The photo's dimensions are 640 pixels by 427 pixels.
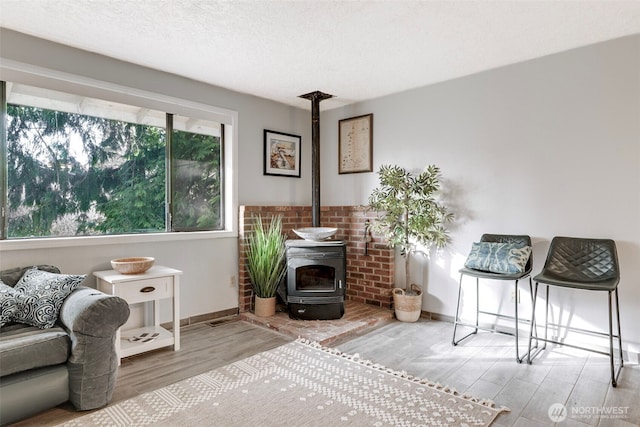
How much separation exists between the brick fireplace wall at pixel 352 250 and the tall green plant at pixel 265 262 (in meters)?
0.14

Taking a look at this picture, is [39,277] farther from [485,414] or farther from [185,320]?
[485,414]

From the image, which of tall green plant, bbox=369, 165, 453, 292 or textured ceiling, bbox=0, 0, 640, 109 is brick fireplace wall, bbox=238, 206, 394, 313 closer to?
tall green plant, bbox=369, 165, 453, 292

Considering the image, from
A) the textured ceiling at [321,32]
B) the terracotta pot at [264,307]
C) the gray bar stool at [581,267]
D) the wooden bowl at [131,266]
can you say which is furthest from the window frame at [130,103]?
the gray bar stool at [581,267]

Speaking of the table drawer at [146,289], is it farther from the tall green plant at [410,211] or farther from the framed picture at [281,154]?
the tall green plant at [410,211]

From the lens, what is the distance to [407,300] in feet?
11.7

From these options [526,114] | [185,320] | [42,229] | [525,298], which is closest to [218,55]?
[42,229]

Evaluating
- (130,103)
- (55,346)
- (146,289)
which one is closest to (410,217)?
(146,289)

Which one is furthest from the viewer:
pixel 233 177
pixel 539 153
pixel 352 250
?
pixel 352 250

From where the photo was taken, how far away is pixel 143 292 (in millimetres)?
2719

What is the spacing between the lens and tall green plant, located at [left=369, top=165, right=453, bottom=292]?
345cm

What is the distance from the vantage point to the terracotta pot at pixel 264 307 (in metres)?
3.64

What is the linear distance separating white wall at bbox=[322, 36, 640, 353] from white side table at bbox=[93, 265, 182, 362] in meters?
2.35

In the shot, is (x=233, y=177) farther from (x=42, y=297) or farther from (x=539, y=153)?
(x=539, y=153)

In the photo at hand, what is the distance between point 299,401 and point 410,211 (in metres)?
2.06
